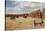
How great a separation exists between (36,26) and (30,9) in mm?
242

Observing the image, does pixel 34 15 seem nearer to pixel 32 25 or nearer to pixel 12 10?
pixel 32 25

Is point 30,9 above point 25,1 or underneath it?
underneath

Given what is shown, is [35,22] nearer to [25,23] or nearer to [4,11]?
[25,23]

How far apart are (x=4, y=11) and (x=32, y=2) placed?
0.39 meters

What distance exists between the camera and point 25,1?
112cm

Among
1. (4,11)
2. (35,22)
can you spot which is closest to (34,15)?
(35,22)

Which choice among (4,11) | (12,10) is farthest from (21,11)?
(4,11)

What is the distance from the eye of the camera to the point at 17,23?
3.67 feet
